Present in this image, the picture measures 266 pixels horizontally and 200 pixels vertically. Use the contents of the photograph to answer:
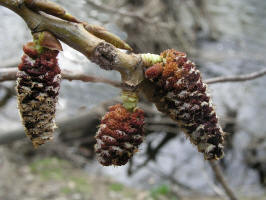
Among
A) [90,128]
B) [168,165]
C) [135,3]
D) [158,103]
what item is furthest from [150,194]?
[158,103]

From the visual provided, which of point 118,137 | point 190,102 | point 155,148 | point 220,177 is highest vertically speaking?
point 190,102

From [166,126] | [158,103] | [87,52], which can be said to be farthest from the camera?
[166,126]

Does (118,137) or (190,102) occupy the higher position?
(190,102)

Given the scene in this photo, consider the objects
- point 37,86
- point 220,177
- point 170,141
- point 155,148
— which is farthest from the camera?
point 170,141

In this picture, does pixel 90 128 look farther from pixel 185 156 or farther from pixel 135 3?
pixel 135 3

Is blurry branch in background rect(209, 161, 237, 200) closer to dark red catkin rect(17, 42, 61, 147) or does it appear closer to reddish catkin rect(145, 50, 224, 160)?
reddish catkin rect(145, 50, 224, 160)

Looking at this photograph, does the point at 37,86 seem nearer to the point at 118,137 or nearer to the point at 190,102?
the point at 118,137

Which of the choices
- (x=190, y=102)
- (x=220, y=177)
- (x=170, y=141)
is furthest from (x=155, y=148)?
(x=190, y=102)
